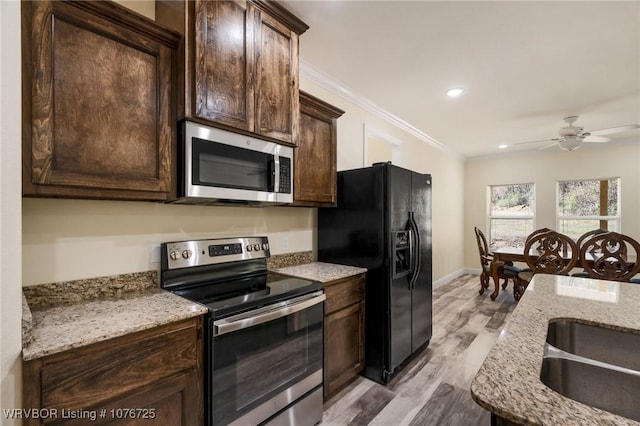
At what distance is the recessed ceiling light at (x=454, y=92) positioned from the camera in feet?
9.97

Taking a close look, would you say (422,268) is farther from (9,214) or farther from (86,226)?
(9,214)

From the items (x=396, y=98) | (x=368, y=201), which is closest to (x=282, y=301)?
(x=368, y=201)

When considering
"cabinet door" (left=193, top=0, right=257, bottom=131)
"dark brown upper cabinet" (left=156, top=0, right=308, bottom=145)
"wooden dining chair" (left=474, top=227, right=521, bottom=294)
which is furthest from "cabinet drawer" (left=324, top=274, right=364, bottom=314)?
"wooden dining chair" (left=474, top=227, right=521, bottom=294)

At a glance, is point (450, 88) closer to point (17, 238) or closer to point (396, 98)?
point (396, 98)

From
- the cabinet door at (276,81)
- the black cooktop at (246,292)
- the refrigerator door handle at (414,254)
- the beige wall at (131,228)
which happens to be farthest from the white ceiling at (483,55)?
the black cooktop at (246,292)

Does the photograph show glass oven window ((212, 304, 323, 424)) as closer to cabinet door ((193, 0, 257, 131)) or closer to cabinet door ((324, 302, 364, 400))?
cabinet door ((324, 302, 364, 400))

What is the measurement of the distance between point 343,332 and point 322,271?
A: 18.5 inches

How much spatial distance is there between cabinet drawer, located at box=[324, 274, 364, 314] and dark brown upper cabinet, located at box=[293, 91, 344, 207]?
66 centimetres

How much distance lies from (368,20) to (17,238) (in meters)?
2.19

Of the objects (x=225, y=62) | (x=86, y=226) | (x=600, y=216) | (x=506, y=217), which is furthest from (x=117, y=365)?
(x=600, y=216)

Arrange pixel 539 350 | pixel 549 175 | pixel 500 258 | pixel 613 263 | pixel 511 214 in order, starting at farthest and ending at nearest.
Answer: pixel 511 214 → pixel 549 175 → pixel 500 258 → pixel 613 263 → pixel 539 350

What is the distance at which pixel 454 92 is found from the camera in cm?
311

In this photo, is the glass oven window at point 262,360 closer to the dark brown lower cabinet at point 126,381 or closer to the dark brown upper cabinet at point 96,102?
the dark brown lower cabinet at point 126,381

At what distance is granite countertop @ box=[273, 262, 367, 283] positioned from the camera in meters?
2.09
